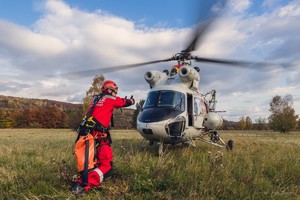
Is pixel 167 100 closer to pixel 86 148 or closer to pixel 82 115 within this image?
pixel 86 148

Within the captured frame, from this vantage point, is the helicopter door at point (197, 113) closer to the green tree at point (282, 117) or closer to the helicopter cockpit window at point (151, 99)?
the helicopter cockpit window at point (151, 99)

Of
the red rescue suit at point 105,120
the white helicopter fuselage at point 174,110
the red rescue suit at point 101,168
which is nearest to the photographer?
the red rescue suit at point 101,168

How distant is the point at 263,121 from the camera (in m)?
77.9

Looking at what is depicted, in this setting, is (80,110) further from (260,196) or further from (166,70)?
(260,196)

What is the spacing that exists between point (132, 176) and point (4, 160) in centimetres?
406

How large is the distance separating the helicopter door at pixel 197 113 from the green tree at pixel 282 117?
150ft

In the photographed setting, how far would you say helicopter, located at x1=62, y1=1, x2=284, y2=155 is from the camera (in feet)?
30.2

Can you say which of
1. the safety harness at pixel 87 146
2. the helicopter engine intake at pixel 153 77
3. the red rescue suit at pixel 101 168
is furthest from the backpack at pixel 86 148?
the helicopter engine intake at pixel 153 77

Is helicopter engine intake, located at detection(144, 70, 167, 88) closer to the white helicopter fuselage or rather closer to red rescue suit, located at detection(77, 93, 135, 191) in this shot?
the white helicopter fuselage

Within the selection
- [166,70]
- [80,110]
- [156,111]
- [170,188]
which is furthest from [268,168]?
[80,110]

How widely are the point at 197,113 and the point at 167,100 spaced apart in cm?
163

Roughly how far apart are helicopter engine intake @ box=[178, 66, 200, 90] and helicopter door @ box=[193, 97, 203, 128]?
620mm

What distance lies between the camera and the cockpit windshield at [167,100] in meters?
9.98

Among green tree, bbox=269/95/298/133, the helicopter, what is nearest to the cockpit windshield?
the helicopter
